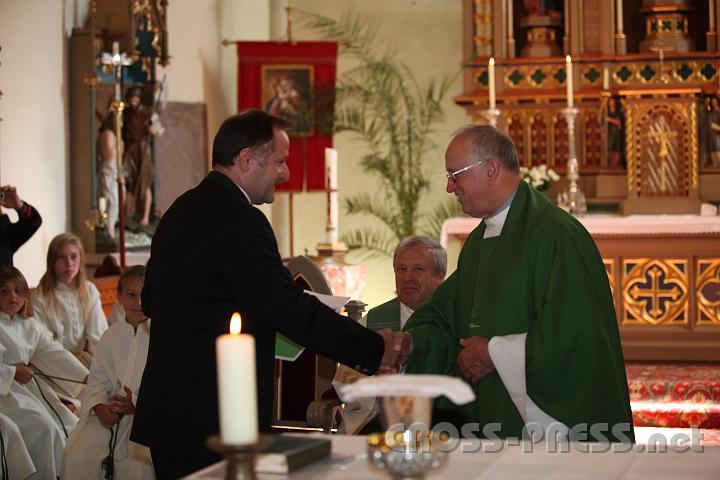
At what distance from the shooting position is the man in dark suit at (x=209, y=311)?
3260 millimetres

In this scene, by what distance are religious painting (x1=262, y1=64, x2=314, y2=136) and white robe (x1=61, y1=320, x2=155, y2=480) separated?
598 cm

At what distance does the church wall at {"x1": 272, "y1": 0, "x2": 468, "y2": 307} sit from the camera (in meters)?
12.0

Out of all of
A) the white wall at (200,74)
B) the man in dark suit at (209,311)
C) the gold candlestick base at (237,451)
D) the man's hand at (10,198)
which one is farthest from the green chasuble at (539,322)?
the white wall at (200,74)

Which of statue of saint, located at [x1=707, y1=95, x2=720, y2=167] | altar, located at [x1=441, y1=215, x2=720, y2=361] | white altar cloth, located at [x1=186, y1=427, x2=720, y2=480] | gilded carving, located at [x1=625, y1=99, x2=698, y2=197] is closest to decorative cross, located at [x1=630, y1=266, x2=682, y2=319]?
altar, located at [x1=441, y1=215, x2=720, y2=361]

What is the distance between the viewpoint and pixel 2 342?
18.1 feet

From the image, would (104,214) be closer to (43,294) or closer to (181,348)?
(43,294)

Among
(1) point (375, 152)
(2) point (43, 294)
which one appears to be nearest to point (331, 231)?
(1) point (375, 152)

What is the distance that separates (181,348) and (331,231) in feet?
22.4

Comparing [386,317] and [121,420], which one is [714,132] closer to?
[386,317]

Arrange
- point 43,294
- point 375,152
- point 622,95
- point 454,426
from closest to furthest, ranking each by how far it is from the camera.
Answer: point 454,426, point 43,294, point 622,95, point 375,152

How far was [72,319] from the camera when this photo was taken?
653 centimetres

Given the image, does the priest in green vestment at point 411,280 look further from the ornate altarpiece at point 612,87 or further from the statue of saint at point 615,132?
the statue of saint at point 615,132

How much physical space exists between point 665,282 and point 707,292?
30cm

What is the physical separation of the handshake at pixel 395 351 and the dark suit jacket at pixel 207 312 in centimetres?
25
